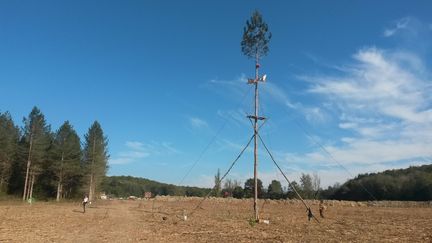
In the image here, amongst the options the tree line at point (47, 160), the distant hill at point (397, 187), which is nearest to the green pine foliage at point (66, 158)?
the tree line at point (47, 160)

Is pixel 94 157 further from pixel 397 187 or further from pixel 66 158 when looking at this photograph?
pixel 397 187

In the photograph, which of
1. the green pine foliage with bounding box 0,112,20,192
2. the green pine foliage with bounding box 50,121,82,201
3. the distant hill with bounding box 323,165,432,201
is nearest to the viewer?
the green pine foliage with bounding box 0,112,20,192

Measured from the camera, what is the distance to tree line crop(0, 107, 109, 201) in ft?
261

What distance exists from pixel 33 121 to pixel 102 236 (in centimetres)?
6229

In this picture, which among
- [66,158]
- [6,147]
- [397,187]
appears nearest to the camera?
[6,147]

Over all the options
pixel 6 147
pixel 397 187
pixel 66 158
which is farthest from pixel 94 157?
pixel 397 187

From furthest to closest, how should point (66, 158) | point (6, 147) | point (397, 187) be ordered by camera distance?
point (397, 187) → point (66, 158) → point (6, 147)

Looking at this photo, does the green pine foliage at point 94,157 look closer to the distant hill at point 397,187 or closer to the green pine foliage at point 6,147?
the green pine foliage at point 6,147

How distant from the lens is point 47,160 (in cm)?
8925

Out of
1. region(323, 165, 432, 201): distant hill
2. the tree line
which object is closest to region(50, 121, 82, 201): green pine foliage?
the tree line

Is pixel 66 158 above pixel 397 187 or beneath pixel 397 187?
above

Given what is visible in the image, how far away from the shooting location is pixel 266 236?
70.4ft

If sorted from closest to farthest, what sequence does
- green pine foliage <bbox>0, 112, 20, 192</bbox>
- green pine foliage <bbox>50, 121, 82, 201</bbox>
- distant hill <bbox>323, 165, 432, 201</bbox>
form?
green pine foliage <bbox>0, 112, 20, 192</bbox> → green pine foliage <bbox>50, 121, 82, 201</bbox> → distant hill <bbox>323, 165, 432, 201</bbox>

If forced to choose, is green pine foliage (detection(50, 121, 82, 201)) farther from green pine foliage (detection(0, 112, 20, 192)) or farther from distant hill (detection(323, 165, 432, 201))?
distant hill (detection(323, 165, 432, 201))
